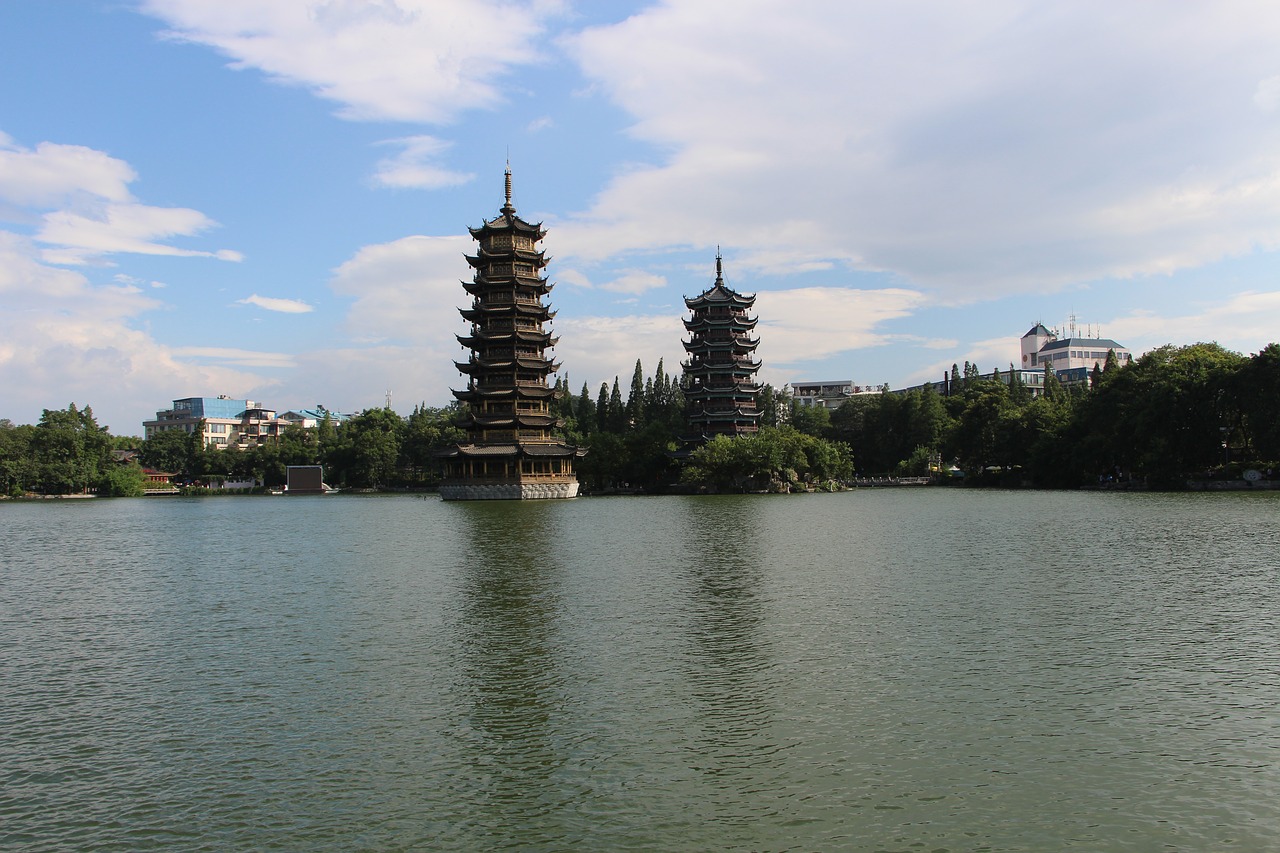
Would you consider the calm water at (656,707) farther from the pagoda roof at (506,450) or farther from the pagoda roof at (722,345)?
the pagoda roof at (722,345)

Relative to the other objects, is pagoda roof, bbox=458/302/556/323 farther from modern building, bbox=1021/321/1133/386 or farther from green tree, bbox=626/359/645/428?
modern building, bbox=1021/321/1133/386

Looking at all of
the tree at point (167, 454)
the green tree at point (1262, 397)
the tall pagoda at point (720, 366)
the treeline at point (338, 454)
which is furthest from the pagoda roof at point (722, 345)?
the tree at point (167, 454)

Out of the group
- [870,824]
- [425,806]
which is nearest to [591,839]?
[425,806]

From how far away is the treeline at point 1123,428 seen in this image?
2130 inches

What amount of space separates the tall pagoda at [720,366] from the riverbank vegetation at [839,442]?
3.08 metres

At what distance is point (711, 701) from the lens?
1081 cm

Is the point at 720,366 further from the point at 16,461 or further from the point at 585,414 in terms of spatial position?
the point at 16,461

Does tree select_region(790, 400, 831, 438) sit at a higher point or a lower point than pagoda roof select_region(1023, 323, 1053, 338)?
lower

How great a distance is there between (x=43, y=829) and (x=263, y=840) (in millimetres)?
1981

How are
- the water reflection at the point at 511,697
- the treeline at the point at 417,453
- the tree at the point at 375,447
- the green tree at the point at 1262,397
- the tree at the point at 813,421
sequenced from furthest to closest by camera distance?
the tree at the point at 375,447, the tree at the point at 813,421, the treeline at the point at 417,453, the green tree at the point at 1262,397, the water reflection at the point at 511,697

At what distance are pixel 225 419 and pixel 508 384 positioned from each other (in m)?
93.0

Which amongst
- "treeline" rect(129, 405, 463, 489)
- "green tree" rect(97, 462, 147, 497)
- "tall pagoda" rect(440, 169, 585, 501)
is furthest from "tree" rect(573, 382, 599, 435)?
"green tree" rect(97, 462, 147, 497)

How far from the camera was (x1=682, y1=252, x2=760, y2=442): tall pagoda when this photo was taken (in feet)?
255

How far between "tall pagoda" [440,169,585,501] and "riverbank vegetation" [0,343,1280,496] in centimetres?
761
